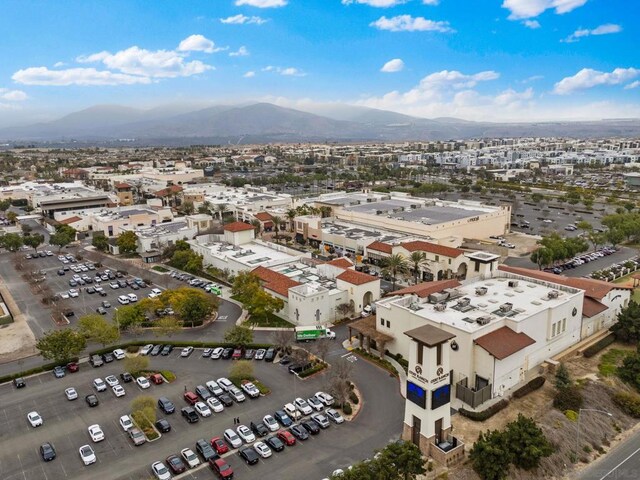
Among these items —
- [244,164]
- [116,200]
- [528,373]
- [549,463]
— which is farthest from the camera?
[244,164]

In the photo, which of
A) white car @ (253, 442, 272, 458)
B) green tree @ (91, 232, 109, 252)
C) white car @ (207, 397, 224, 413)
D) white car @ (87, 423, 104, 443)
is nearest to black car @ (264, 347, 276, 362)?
white car @ (207, 397, 224, 413)

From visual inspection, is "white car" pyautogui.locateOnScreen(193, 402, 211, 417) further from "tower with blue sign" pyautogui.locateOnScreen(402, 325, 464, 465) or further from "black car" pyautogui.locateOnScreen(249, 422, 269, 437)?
"tower with blue sign" pyautogui.locateOnScreen(402, 325, 464, 465)

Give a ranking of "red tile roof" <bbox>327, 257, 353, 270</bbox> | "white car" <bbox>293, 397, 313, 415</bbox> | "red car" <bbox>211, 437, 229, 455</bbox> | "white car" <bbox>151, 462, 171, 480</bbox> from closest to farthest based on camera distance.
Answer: "white car" <bbox>151, 462, 171, 480</bbox> → "red car" <bbox>211, 437, 229, 455</bbox> → "white car" <bbox>293, 397, 313, 415</bbox> → "red tile roof" <bbox>327, 257, 353, 270</bbox>

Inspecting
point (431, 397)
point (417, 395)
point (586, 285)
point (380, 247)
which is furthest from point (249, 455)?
point (380, 247)

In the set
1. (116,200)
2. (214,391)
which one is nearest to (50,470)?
(214,391)

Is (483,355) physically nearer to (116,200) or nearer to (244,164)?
(116,200)

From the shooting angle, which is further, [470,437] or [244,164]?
[244,164]

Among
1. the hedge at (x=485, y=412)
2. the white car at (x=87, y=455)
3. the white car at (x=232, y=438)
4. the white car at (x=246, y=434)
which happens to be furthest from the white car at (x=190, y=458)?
the hedge at (x=485, y=412)
